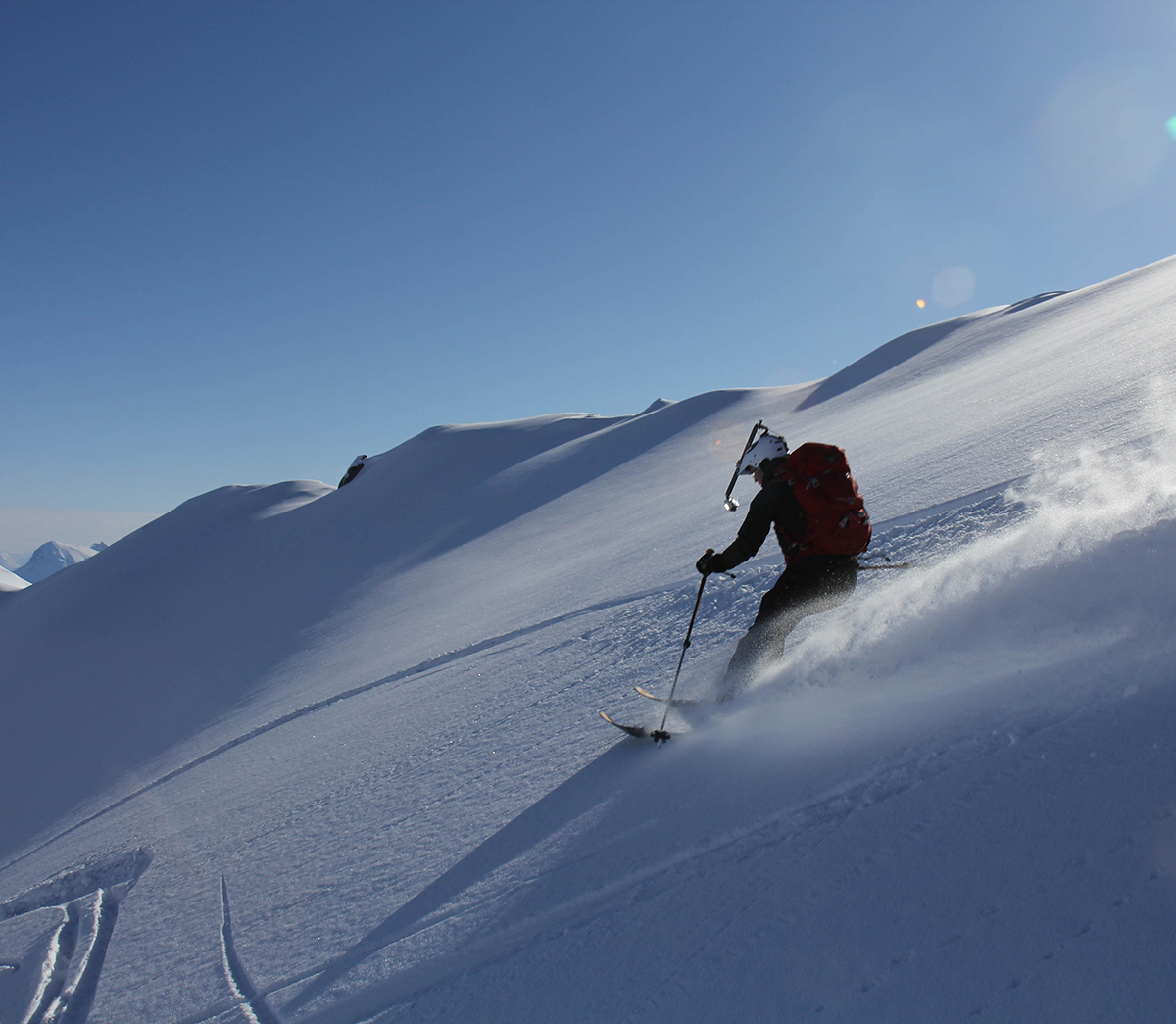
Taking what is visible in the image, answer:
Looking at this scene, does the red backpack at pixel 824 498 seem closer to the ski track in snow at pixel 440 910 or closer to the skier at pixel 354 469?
the ski track in snow at pixel 440 910

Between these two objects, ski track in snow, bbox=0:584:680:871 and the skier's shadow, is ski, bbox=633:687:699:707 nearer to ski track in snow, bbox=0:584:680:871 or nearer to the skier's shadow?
the skier's shadow

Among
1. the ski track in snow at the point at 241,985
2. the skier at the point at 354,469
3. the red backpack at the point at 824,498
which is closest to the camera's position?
the ski track in snow at the point at 241,985

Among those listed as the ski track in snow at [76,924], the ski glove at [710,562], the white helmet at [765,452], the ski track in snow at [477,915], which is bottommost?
the ski track in snow at [477,915]

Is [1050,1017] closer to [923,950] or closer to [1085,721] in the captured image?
[923,950]

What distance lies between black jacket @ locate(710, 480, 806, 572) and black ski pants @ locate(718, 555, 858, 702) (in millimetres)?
266

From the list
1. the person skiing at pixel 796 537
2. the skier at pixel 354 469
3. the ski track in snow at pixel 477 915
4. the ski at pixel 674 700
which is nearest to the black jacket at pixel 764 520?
the person skiing at pixel 796 537

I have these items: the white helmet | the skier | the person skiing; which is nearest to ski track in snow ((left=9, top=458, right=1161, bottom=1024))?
the person skiing

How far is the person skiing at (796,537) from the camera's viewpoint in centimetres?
429

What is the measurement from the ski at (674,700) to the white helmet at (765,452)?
1588mm

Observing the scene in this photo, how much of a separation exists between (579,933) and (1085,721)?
2.11 m

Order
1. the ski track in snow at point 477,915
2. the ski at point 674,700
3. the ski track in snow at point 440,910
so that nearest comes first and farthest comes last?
the ski track in snow at point 477,915 → the ski track in snow at point 440,910 → the ski at point 674,700

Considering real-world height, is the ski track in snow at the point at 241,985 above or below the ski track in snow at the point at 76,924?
below

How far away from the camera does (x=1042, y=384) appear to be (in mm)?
10656

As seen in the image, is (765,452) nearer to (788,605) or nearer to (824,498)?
(824,498)
